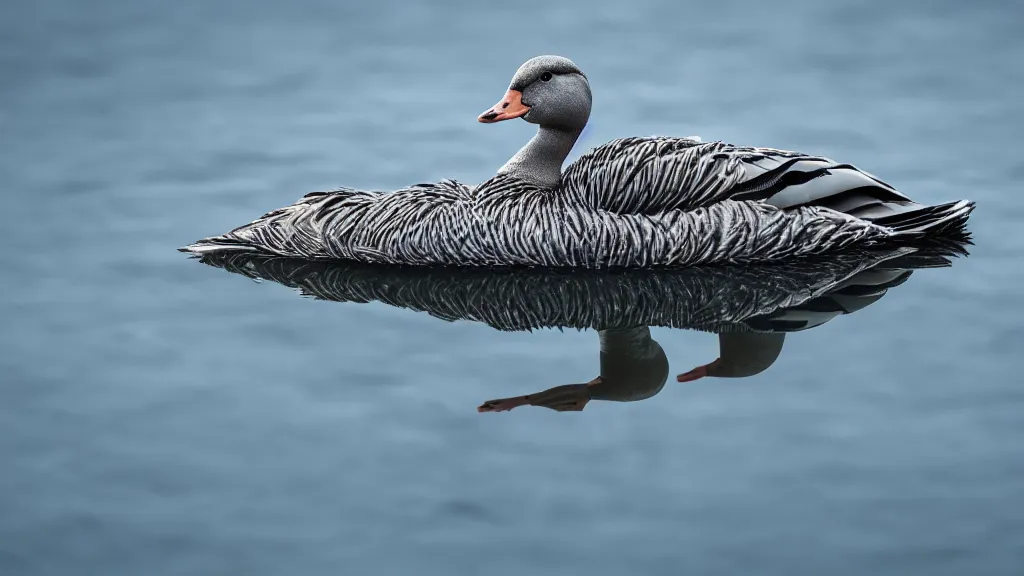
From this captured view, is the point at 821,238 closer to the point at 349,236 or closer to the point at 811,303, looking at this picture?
the point at 811,303

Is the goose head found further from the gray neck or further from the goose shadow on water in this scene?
the goose shadow on water

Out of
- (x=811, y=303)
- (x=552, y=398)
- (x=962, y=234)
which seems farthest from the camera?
(x=962, y=234)

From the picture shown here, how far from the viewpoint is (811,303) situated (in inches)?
557

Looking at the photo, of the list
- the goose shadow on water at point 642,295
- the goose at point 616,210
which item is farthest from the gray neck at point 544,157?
the goose shadow on water at point 642,295

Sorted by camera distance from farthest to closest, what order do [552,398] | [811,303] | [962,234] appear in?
[962,234] → [811,303] → [552,398]

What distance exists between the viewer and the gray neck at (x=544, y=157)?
15.0m

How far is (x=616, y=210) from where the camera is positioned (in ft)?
48.1

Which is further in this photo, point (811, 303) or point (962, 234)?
point (962, 234)

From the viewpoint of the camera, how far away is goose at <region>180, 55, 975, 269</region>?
47.9ft

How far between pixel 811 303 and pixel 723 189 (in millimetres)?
1071

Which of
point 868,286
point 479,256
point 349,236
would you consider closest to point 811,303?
point 868,286

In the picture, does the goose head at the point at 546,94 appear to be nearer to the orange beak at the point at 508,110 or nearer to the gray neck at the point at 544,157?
the orange beak at the point at 508,110

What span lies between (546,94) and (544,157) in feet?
1.68

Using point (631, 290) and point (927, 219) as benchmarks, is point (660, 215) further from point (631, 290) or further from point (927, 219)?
point (927, 219)
